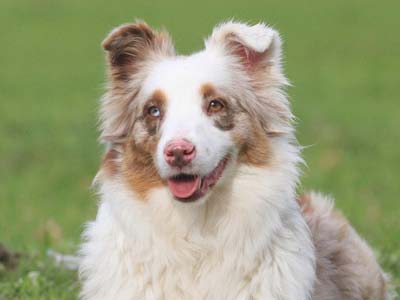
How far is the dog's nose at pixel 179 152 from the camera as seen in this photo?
548 centimetres

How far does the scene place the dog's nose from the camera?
548 cm

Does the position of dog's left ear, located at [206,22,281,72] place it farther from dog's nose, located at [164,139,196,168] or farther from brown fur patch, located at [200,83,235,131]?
dog's nose, located at [164,139,196,168]

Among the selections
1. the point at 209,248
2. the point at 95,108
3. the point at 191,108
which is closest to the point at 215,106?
the point at 191,108

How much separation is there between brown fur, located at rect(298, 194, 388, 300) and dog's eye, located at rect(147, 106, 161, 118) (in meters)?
1.37

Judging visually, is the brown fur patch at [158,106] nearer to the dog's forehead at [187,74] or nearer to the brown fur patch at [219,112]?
the dog's forehead at [187,74]

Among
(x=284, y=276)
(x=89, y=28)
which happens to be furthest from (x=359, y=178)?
(x=89, y=28)

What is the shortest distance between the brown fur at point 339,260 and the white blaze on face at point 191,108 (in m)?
1.14

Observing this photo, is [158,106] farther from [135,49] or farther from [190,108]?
[135,49]


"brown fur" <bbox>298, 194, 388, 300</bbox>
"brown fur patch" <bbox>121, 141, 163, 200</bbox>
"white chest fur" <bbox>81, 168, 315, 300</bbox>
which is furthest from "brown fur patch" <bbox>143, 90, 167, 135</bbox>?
"brown fur" <bbox>298, 194, 388, 300</bbox>

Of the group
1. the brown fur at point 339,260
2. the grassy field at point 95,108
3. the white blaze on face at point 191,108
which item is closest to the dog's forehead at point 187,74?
the white blaze on face at point 191,108

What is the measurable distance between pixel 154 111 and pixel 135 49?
0.50m

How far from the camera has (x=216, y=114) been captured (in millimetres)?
5859

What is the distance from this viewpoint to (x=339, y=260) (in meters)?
6.77

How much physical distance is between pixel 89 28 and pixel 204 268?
21668 millimetres
